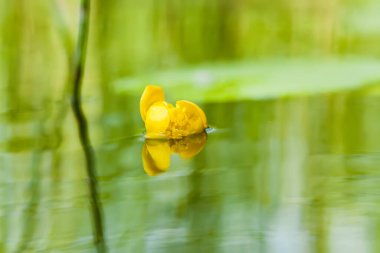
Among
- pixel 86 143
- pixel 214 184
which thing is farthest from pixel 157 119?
pixel 214 184

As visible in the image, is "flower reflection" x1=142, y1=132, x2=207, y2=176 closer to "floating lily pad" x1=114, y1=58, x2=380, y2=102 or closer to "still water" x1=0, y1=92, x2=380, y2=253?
"still water" x1=0, y1=92, x2=380, y2=253

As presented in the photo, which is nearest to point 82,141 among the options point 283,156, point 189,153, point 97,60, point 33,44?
point 189,153

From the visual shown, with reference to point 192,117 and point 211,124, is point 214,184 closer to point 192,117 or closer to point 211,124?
point 192,117

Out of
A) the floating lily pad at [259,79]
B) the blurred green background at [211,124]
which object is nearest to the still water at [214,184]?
the blurred green background at [211,124]

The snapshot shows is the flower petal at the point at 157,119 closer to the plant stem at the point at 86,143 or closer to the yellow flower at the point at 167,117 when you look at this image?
the yellow flower at the point at 167,117

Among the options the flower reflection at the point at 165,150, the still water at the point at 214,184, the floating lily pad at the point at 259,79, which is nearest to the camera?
the still water at the point at 214,184

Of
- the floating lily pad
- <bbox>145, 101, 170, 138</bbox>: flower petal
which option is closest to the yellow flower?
<bbox>145, 101, 170, 138</bbox>: flower petal
